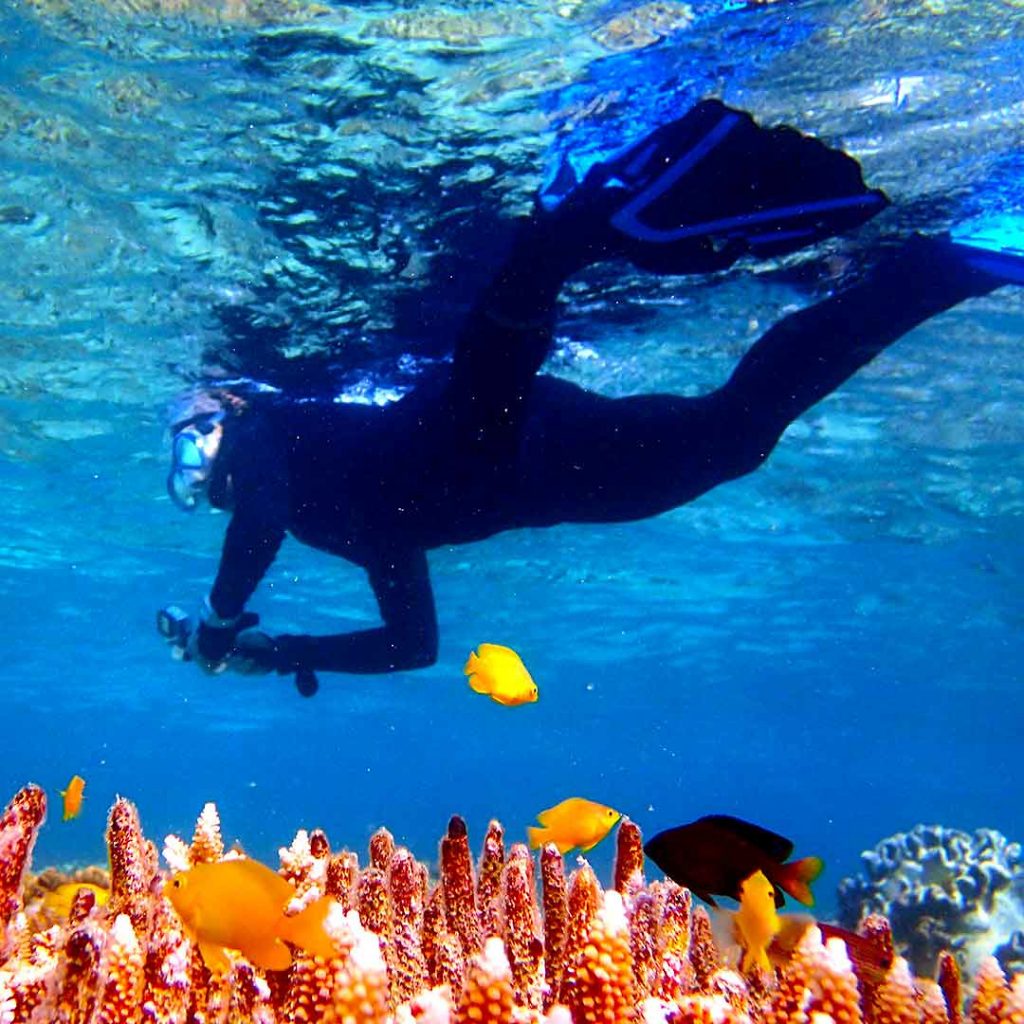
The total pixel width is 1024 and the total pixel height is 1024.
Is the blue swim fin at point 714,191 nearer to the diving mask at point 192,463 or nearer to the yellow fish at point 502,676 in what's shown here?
the yellow fish at point 502,676

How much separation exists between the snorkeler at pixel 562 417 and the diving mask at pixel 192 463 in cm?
3

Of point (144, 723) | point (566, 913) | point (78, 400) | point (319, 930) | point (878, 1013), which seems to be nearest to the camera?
point (319, 930)

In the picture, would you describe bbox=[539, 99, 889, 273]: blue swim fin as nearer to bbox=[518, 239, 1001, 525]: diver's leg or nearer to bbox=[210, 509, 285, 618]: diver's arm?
bbox=[518, 239, 1001, 525]: diver's leg

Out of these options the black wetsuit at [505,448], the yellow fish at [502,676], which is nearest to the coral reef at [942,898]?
the black wetsuit at [505,448]

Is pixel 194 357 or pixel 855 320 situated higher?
pixel 194 357

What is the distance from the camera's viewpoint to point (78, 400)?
16953 millimetres

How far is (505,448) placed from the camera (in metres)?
8.50

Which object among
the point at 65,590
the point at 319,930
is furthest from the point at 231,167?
the point at 65,590

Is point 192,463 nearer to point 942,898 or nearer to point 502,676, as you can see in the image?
point 502,676

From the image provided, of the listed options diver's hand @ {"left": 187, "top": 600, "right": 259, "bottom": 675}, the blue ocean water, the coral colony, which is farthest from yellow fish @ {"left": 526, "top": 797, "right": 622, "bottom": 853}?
diver's hand @ {"left": 187, "top": 600, "right": 259, "bottom": 675}

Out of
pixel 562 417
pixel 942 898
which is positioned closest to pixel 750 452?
pixel 562 417

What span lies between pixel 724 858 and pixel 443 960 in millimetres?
1211

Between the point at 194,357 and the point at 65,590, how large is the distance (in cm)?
2220

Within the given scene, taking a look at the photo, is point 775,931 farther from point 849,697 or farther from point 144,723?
point 144,723
